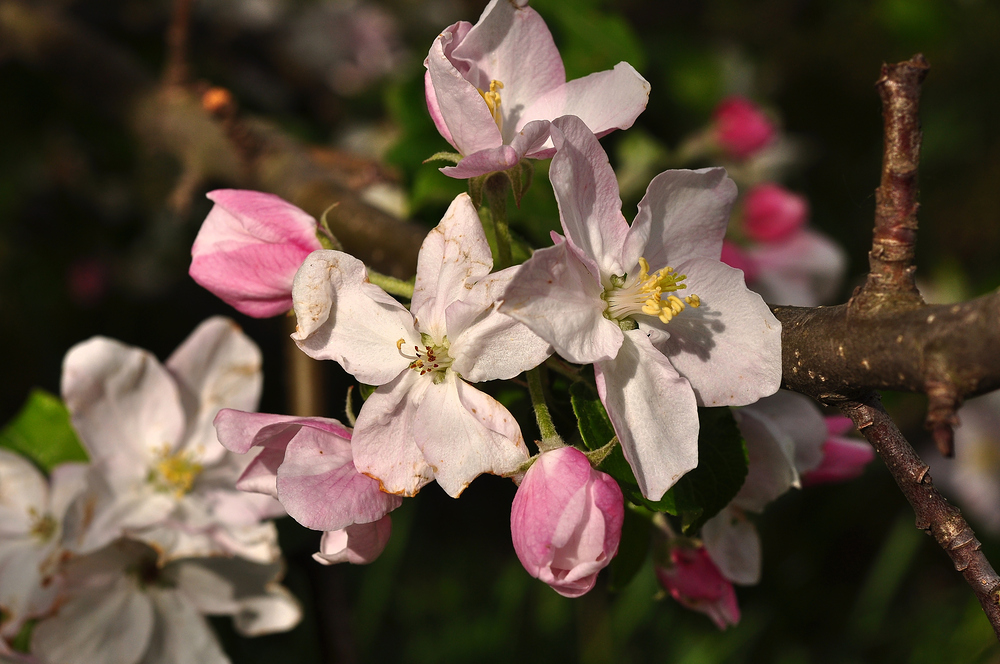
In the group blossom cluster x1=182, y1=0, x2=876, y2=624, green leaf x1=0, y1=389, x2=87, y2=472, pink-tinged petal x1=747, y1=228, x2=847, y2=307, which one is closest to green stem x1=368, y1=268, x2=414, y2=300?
blossom cluster x1=182, y1=0, x2=876, y2=624

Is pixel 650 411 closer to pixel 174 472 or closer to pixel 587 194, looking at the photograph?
pixel 587 194

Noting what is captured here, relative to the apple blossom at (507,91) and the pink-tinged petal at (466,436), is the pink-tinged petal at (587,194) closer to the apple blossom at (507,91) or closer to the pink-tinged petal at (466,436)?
the apple blossom at (507,91)

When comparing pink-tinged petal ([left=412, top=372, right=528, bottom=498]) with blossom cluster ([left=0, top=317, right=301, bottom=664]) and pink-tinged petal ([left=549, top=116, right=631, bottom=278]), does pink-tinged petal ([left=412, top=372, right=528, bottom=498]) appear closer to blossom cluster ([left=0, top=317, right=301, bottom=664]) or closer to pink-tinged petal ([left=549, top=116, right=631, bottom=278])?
pink-tinged petal ([left=549, top=116, right=631, bottom=278])

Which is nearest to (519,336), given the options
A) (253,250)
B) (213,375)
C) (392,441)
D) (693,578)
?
(392,441)

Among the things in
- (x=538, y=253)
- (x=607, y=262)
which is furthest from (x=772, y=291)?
(x=538, y=253)

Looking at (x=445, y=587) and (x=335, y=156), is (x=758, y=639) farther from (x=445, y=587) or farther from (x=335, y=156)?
(x=335, y=156)
